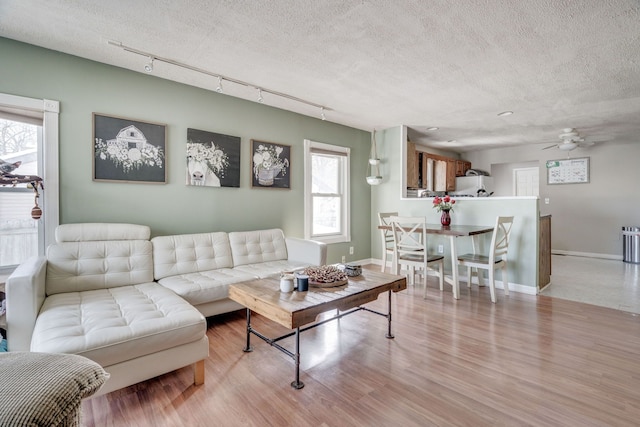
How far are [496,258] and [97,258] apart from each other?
4.19 metres

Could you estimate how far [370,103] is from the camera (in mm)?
3961

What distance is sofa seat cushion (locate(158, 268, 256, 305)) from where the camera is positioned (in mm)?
2557

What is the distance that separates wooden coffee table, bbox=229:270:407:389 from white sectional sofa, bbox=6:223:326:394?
0.36 meters

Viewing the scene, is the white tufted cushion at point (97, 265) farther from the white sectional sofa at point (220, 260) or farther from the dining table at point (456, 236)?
the dining table at point (456, 236)

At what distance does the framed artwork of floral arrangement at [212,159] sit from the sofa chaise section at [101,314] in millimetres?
1153

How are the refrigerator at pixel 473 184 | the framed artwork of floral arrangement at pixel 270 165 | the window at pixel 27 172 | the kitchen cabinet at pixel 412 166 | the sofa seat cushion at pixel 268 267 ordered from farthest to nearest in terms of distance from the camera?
the refrigerator at pixel 473 184, the kitchen cabinet at pixel 412 166, the framed artwork of floral arrangement at pixel 270 165, the sofa seat cushion at pixel 268 267, the window at pixel 27 172

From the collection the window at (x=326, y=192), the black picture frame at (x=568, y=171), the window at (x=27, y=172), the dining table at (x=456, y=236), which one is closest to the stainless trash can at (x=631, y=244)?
the black picture frame at (x=568, y=171)

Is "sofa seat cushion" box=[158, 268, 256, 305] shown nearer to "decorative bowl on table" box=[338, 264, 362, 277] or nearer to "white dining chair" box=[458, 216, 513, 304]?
"decorative bowl on table" box=[338, 264, 362, 277]

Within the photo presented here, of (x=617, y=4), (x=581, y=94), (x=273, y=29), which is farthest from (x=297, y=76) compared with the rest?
(x=581, y=94)

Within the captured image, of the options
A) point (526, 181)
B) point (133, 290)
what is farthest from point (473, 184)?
point (133, 290)

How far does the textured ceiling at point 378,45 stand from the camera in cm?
206

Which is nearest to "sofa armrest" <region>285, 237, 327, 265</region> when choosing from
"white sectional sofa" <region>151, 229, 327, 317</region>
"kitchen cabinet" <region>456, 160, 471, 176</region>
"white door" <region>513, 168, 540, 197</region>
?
"white sectional sofa" <region>151, 229, 327, 317</region>

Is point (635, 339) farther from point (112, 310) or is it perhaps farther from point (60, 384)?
point (112, 310)

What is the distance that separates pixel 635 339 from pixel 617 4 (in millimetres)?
2540
